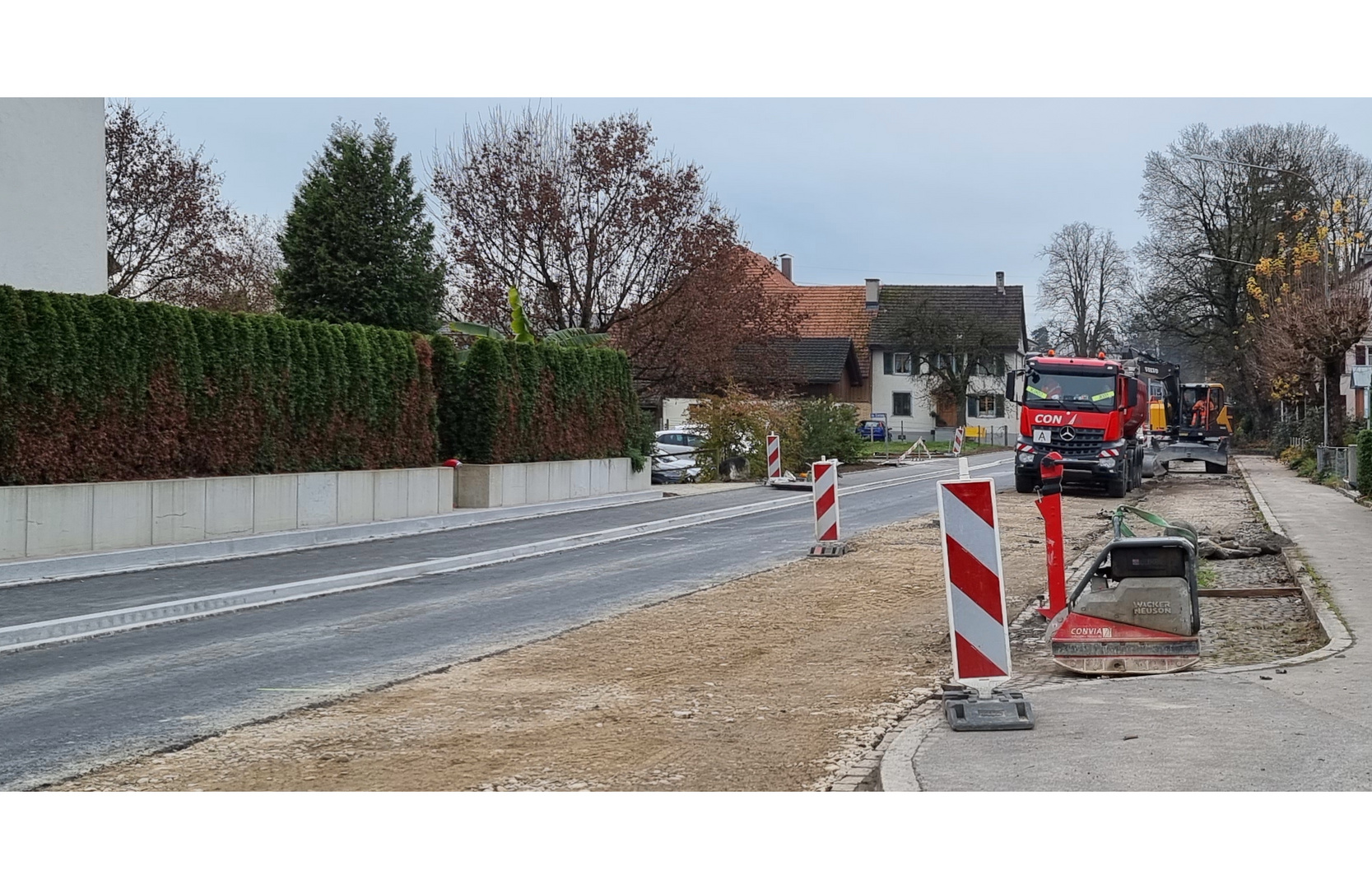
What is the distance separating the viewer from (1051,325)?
87812 mm

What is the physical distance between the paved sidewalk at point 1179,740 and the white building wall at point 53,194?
64.1ft

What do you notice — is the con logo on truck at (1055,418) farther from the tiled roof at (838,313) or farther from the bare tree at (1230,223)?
the tiled roof at (838,313)

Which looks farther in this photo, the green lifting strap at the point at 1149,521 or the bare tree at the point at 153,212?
the bare tree at the point at 153,212

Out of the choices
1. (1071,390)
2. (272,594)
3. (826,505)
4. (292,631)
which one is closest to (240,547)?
(272,594)

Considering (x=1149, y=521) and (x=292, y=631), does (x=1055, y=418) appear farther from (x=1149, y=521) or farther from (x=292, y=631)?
(x=292, y=631)

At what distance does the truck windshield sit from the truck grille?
0.65m

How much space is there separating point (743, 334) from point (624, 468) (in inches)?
575

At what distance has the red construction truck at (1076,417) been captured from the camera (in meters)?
29.6

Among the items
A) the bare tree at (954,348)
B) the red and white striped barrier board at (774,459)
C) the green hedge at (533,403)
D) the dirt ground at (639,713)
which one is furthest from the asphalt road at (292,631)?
the bare tree at (954,348)

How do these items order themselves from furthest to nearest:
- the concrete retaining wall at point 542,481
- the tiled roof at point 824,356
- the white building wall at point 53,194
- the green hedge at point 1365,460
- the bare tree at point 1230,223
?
the tiled roof at point 824,356 < the bare tree at point 1230,223 < the concrete retaining wall at point 542,481 < the green hedge at point 1365,460 < the white building wall at point 53,194

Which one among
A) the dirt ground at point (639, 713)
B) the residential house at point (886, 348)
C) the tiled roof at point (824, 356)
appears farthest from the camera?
the residential house at point (886, 348)

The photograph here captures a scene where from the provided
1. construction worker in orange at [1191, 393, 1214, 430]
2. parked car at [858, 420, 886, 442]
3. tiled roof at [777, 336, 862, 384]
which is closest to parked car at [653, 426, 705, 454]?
construction worker in orange at [1191, 393, 1214, 430]

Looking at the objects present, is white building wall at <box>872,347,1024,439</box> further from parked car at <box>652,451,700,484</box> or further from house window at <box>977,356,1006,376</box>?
parked car at <box>652,451,700,484</box>

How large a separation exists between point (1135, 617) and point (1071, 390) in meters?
21.8
